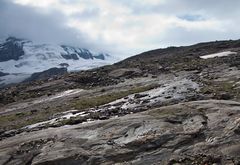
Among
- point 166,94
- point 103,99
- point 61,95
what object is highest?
point 61,95

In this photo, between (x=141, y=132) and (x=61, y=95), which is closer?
(x=141, y=132)

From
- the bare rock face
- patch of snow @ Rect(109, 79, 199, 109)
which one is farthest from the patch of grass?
the bare rock face

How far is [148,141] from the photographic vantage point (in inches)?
1200

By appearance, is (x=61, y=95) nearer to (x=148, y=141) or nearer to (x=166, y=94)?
(x=166, y=94)

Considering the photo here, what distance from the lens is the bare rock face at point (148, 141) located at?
93.5ft

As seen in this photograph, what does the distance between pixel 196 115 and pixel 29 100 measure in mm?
42558

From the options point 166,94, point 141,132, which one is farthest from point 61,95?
point 141,132

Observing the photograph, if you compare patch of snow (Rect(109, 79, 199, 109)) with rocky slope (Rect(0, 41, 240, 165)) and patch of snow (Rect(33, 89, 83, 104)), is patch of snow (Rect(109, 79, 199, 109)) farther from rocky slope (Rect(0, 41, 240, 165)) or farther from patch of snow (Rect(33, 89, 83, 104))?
patch of snow (Rect(33, 89, 83, 104))

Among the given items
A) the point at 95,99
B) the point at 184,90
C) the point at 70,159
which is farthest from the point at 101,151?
the point at 95,99

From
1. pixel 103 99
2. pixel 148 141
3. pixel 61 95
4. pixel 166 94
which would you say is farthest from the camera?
pixel 61 95

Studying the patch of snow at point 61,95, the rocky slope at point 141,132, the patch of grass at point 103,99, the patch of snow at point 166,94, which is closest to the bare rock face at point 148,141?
the rocky slope at point 141,132

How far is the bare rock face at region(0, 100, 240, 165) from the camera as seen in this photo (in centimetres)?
2850

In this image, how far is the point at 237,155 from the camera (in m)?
26.9

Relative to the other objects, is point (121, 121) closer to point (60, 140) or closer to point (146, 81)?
point (60, 140)
